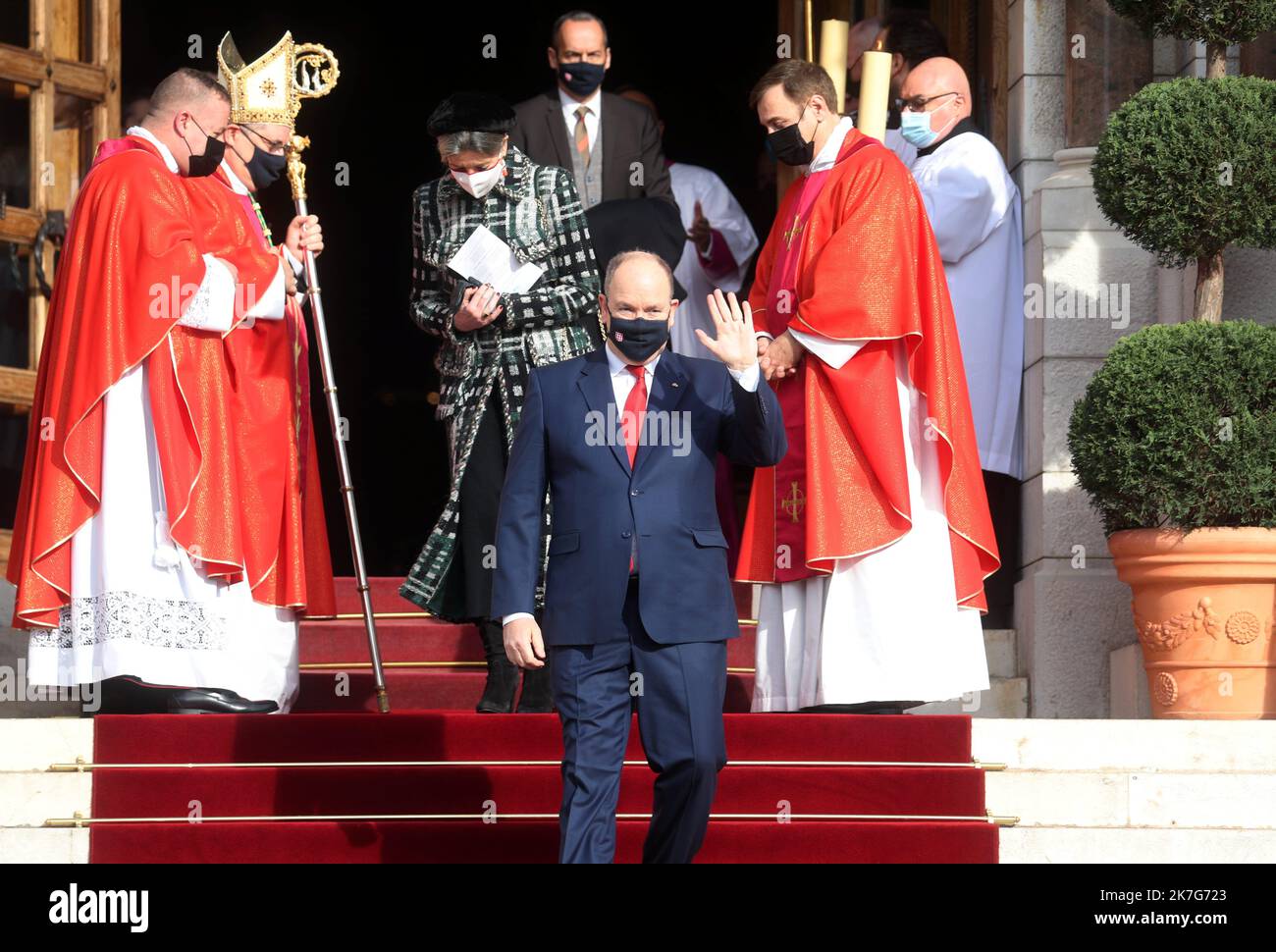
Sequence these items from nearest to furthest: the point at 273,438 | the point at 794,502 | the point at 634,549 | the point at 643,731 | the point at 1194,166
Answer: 1. the point at 643,731
2. the point at 634,549
3. the point at 794,502
4. the point at 273,438
5. the point at 1194,166

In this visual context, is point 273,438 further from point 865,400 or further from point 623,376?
point 623,376

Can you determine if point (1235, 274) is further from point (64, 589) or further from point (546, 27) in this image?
point (546, 27)

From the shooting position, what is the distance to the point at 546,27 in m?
14.8

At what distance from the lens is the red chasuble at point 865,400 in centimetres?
774

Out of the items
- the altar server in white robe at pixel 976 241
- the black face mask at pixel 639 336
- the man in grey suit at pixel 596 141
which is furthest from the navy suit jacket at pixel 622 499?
the man in grey suit at pixel 596 141

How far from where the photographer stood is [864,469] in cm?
778

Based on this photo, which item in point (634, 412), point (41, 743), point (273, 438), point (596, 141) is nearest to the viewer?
point (634, 412)

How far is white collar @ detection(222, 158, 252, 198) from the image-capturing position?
8281mm

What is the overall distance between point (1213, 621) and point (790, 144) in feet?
6.93

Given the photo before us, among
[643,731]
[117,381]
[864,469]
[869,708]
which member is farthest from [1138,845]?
[117,381]

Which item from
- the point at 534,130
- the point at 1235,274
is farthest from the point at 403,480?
the point at 1235,274

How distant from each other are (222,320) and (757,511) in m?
1.89

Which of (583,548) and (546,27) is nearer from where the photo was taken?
(583,548)

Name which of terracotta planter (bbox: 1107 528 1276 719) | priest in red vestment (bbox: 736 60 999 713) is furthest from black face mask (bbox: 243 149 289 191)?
terracotta planter (bbox: 1107 528 1276 719)
